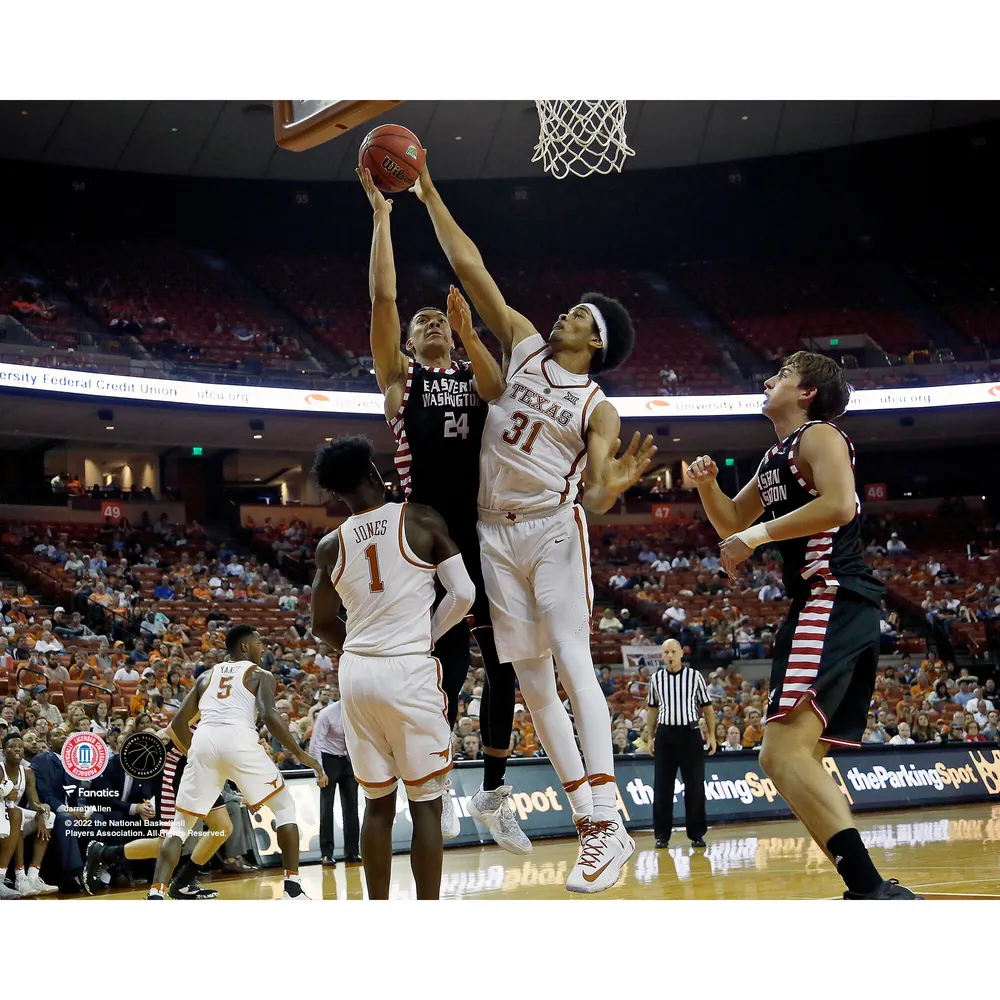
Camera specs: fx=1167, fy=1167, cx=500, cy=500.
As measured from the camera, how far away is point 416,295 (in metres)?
26.6

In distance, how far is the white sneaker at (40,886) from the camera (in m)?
8.37

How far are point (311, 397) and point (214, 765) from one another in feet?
51.1

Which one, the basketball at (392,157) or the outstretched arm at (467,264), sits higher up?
the basketball at (392,157)

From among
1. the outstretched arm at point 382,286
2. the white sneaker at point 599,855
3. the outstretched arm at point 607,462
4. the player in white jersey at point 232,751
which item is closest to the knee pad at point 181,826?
the player in white jersey at point 232,751

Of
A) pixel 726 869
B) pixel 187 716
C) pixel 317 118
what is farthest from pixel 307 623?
pixel 317 118

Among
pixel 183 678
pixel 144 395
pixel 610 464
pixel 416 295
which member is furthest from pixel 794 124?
pixel 610 464

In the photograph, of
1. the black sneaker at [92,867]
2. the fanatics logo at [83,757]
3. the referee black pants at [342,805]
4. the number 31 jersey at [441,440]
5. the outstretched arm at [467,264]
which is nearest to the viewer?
the outstretched arm at [467,264]

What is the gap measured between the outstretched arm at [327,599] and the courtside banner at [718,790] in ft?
16.1

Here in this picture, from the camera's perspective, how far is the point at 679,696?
10148mm

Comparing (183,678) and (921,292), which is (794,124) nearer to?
(921,292)

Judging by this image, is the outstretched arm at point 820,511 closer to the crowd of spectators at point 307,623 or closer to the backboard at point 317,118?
the backboard at point 317,118

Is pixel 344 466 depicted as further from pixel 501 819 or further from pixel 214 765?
pixel 214 765

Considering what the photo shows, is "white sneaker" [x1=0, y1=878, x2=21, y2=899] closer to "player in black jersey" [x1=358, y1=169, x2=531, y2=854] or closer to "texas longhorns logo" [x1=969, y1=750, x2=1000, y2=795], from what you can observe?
"player in black jersey" [x1=358, y1=169, x2=531, y2=854]

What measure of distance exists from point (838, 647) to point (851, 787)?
918 cm
